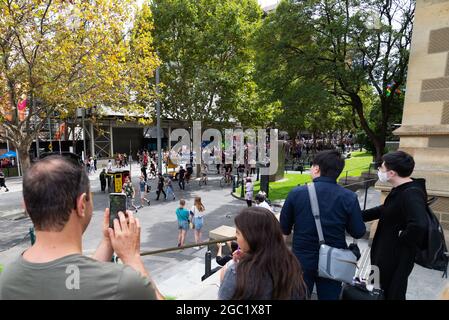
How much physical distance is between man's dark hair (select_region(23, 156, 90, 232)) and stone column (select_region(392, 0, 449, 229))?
5822mm

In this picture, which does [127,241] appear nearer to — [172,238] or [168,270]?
[168,270]

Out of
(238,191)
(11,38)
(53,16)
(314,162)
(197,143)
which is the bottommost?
(238,191)

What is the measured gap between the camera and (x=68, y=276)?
4.09ft

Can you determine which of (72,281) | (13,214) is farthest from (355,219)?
(13,214)

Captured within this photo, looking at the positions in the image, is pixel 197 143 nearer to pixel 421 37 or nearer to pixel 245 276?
pixel 421 37

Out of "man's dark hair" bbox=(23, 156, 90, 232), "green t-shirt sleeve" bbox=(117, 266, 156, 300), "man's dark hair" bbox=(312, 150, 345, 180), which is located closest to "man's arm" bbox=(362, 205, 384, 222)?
"man's dark hair" bbox=(312, 150, 345, 180)

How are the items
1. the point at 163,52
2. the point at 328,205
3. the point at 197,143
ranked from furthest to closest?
the point at 197,143
the point at 163,52
the point at 328,205

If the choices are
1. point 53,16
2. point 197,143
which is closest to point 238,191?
point 197,143

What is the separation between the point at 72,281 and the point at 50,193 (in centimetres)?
42

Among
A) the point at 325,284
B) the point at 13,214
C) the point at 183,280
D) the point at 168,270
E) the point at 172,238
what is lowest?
the point at 13,214

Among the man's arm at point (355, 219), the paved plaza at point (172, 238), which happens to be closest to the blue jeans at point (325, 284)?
the man's arm at point (355, 219)

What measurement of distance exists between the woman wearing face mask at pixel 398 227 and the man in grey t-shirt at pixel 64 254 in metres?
2.35

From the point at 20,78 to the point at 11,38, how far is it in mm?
1419

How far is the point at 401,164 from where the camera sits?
2.74 meters
